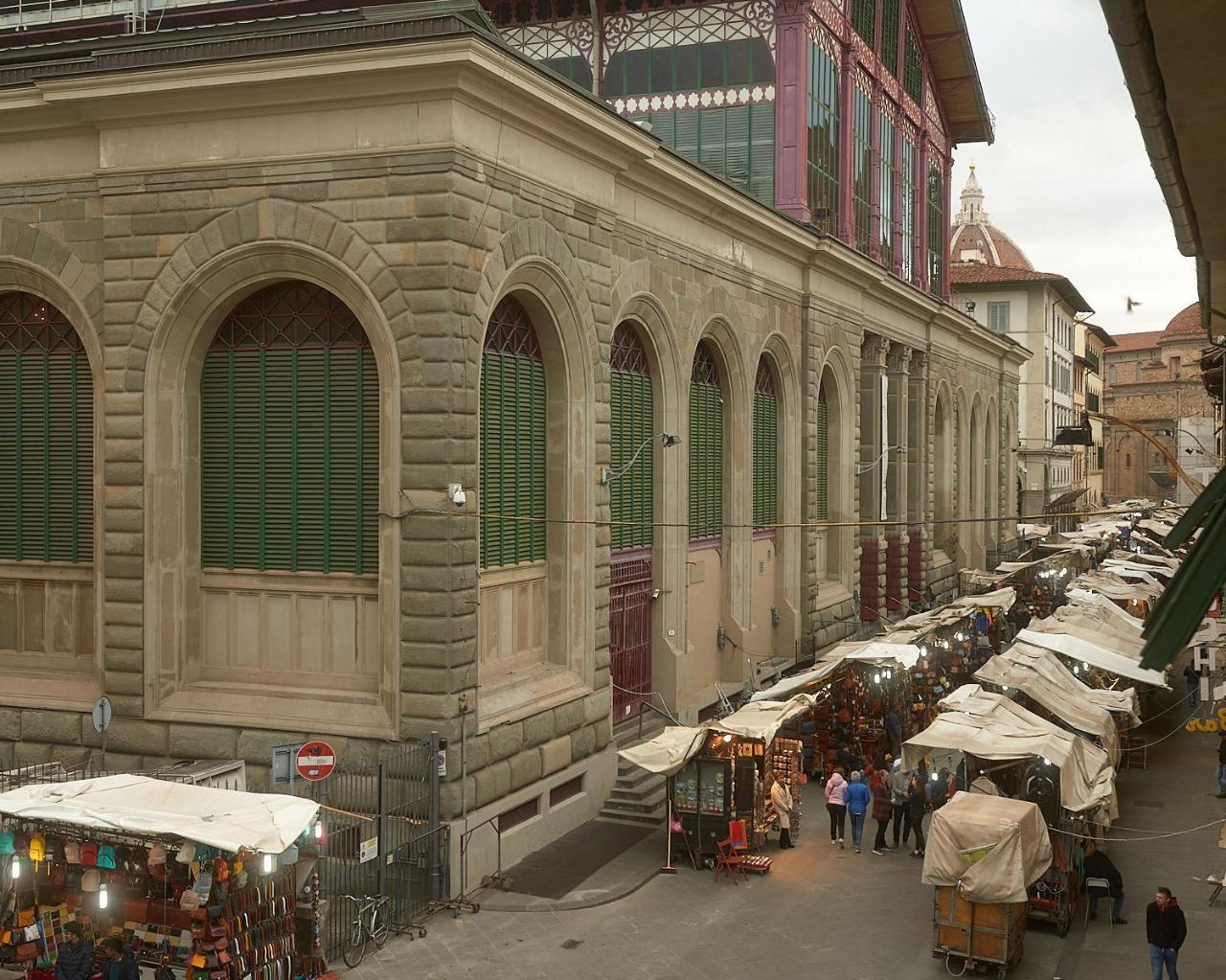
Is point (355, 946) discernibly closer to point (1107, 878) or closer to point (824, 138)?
point (1107, 878)

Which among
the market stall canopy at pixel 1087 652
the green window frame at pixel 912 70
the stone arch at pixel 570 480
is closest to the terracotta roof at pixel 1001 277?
the green window frame at pixel 912 70

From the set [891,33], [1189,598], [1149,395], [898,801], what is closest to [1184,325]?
[1149,395]

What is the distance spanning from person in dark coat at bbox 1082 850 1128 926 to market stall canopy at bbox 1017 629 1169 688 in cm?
754

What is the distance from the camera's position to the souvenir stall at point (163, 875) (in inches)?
574

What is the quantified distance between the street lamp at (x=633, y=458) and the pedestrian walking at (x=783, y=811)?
6.25 meters

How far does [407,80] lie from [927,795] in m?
15.0

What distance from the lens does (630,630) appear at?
2722 centimetres

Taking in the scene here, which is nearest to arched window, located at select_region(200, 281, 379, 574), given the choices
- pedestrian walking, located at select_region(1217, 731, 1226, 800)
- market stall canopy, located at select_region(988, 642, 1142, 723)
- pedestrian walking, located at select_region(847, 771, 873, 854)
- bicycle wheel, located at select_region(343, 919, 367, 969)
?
bicycle wheel, located at select_region(343, 919, 367, 969)

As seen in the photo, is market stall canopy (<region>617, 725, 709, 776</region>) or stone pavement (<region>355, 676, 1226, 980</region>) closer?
stone pavement (<region>355, 676, 1226, 980</region>)

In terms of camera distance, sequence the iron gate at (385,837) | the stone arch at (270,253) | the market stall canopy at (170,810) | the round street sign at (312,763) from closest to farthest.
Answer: the market stall canopy at (170,810), the round street sign at (312,763), the iron gate at (385,837), the stone arch at (270,253)

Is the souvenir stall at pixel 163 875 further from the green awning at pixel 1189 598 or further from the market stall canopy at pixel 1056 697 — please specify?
the market stall canopy at pixel 1056 697

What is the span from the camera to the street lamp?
2408cm

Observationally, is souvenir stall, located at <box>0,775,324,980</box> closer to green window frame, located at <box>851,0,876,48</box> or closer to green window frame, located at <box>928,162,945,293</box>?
green window frame, located at <box>851,0,876,48</box>

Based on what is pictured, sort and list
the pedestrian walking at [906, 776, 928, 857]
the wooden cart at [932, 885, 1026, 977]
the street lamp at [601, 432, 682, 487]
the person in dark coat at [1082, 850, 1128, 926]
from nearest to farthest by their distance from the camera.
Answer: the wooden cart at [932, 885, 1026, 977]
the person in dark coat at [1082, 850, 1128, 926]
the pedestrian walking at [906, 776, 928, 857]
the street lamp at [601, 432, 682, 487]
